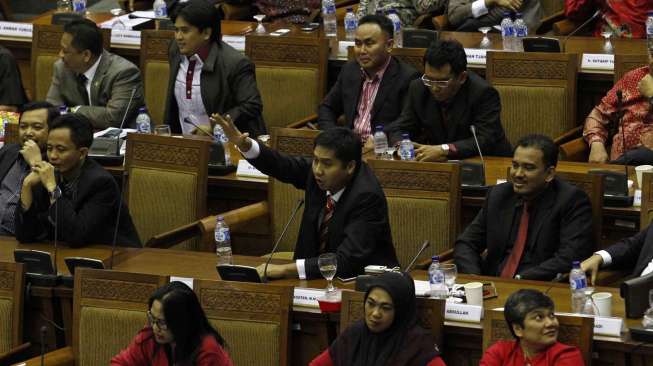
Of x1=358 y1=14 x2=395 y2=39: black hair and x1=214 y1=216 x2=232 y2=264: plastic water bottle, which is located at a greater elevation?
x1=358 y1=14 x2=395 y2=39: black hair

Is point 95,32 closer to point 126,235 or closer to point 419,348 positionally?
point 126,235

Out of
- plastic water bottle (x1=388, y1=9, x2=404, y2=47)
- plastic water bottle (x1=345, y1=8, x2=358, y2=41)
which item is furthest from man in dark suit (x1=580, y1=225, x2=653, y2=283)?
plastic water bottle (x1=345, y1=8, x2=358, y2=41)

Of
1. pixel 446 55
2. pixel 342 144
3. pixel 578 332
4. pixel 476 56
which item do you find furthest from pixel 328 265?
pixel 476 56

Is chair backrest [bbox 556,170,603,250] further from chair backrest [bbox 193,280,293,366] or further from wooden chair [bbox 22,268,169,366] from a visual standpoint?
wooden chair [bbox 22,268,169,366]

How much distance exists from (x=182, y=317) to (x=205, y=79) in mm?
2181

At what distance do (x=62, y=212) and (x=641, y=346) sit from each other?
6.58 feet

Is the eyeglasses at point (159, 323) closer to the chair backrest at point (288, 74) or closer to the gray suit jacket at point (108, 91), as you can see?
the gray suit jacket at point (108, 91)

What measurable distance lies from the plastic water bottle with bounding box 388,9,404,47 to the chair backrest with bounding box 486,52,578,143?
0.67 metres

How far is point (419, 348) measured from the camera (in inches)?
165

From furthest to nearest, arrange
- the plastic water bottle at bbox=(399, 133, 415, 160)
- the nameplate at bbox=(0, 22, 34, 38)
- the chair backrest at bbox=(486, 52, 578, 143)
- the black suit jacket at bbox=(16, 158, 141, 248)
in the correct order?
the nameplate at bbox=(0, 22, 34, 38) → the chair backrest at bbox=(486, 52, 578, 143) → the plastic water bottle at bbox=(399, 133, 415, 160) → the black suit jacket at bbox=(16, 158, 141, 248)

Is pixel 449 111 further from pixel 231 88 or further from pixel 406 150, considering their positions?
pixel 231 88

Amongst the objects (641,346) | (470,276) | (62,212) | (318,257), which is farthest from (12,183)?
(641,346)

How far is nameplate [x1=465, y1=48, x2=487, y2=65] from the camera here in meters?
6.37

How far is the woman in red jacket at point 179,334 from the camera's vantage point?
4.35 m
